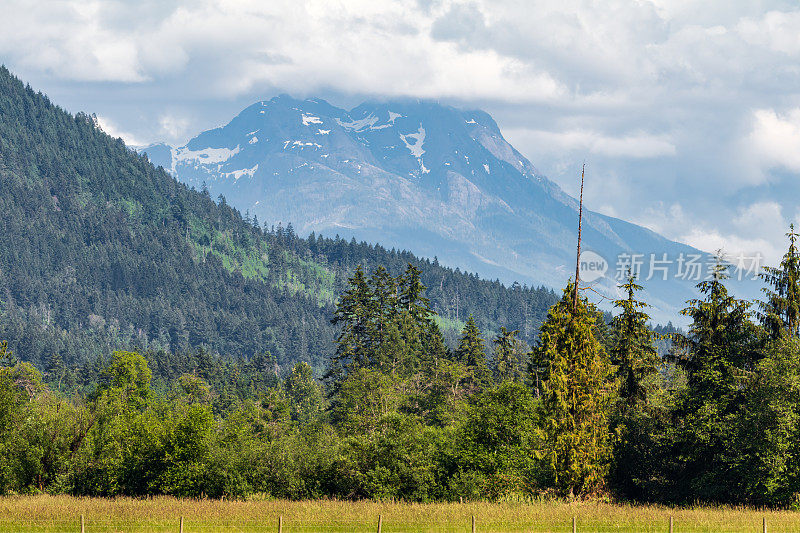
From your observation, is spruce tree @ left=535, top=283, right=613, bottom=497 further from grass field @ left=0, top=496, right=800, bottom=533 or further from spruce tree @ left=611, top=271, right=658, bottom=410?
spruce tree @ left=611, top=271, right=658, bottom=410

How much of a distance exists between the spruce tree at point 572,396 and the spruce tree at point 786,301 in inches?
444

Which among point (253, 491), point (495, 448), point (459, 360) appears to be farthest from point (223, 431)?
point (459, 360)

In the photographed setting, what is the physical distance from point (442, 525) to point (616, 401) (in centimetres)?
2214

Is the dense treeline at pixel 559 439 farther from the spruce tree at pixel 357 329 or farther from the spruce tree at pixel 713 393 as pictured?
the spruce tree at pixel 357 329

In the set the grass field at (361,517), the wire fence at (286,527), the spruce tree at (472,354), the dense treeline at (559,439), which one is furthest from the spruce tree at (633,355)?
the spruce tree at (472,354)

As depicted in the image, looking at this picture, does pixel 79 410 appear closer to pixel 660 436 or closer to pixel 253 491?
pixel 253 491

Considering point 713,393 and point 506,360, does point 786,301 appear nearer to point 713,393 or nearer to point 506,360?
point 713,393

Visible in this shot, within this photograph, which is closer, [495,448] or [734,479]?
[734,479]

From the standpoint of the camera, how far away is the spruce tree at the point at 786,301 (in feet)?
178

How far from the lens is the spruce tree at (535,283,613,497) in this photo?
1989 inches

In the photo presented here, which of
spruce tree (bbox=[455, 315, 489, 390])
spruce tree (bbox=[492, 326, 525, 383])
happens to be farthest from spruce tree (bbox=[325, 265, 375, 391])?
spruce tree (bbox=[492, 326, 525, 383])

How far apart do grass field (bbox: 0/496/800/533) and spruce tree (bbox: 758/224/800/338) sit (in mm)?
11797

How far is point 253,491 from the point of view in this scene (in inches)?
2142

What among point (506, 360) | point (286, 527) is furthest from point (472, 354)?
point (286, 527)
